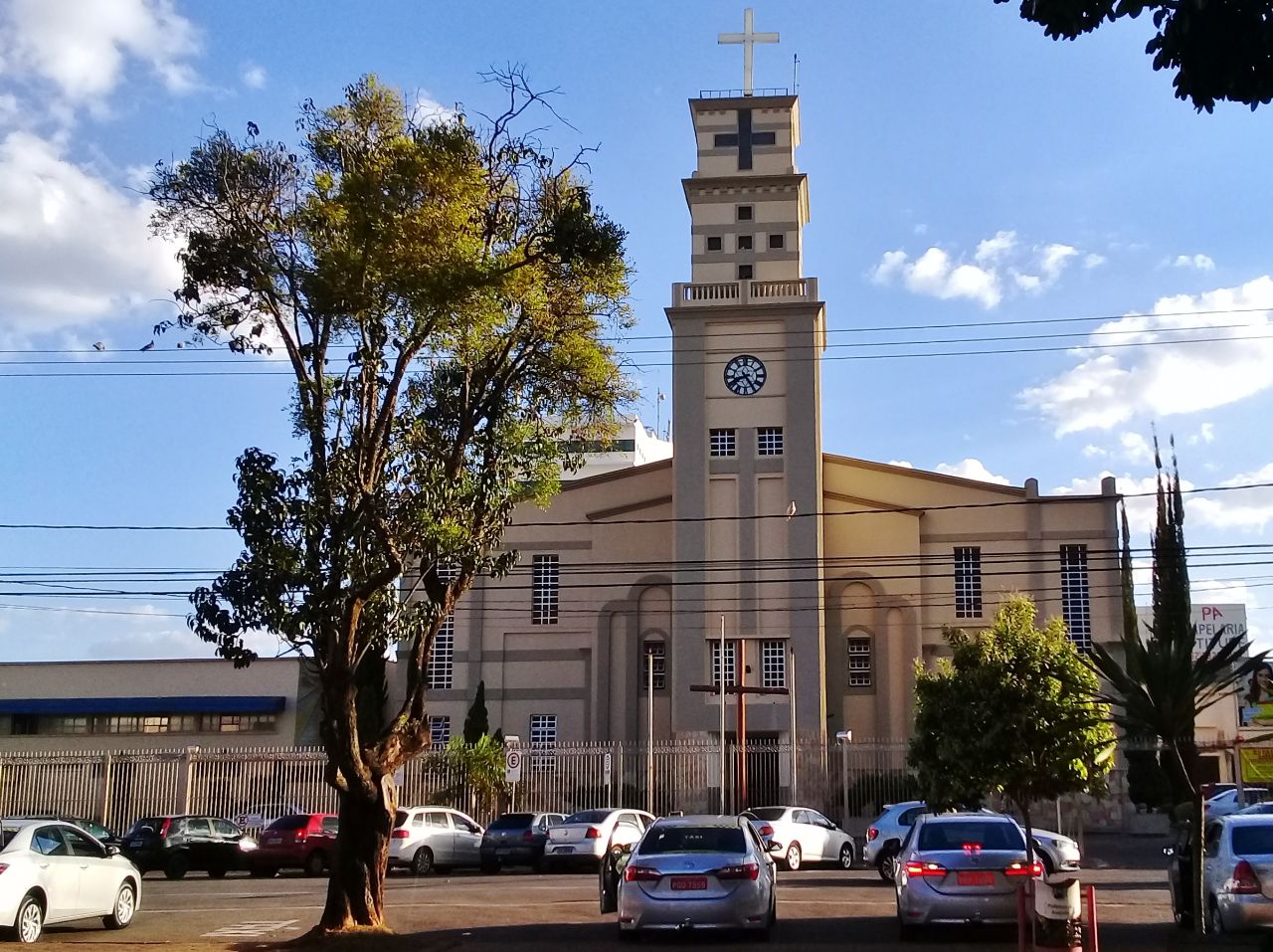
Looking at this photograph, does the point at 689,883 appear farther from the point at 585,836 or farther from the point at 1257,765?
the point at 1257,765

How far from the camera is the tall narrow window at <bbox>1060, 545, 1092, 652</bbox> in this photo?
155 ft

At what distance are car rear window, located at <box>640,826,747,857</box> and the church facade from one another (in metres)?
28.6

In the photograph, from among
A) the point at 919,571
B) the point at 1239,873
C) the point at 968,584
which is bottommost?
the point at 1239,873

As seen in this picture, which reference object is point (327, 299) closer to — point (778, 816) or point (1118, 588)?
point (778, 816)

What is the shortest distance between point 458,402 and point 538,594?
112ft

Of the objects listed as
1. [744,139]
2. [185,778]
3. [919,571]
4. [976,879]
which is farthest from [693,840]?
[744,139]

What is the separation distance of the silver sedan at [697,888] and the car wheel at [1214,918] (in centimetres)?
453

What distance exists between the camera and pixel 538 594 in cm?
5031

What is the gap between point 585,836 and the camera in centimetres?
2977

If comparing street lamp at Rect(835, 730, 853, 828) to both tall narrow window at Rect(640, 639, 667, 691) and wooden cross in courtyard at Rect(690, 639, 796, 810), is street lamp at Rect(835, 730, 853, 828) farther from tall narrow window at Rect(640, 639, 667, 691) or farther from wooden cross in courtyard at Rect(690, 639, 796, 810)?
tall narrow window at Rect(640, 639, 667, 691)

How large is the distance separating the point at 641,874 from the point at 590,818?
16216 mm

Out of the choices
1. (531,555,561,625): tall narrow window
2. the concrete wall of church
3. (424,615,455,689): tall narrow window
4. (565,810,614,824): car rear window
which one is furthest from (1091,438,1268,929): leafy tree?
(424,615,455,689): tall narrow window

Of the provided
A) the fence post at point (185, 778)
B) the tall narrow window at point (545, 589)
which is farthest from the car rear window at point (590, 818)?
the tall narrow window at point (545, 589)


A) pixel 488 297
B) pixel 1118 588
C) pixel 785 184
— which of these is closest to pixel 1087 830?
pixel 1118 588
